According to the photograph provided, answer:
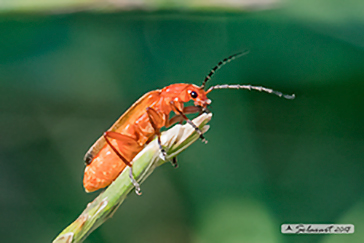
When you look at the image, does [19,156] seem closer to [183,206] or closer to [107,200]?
[183,206]

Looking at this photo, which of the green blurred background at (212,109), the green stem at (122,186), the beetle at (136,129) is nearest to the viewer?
the green stem at (122,186)

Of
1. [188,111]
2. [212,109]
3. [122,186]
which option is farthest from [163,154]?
[212,109]

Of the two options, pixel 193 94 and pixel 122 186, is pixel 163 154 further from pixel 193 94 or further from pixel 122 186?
pixel 193 94

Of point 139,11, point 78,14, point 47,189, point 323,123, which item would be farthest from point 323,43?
point 47,189

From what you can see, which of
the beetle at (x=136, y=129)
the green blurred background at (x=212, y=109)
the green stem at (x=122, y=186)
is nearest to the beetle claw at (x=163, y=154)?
the green stem at (x=122, y=186)

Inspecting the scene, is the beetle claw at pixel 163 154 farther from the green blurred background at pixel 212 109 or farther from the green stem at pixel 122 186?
the green blurred background at pixel 212 109

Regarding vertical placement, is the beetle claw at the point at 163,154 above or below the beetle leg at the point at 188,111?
above
